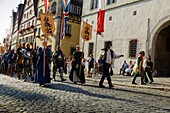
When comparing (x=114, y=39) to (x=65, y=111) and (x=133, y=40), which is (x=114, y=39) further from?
(x=65, y=111)

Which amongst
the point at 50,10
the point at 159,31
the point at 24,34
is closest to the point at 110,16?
the point at 159,31

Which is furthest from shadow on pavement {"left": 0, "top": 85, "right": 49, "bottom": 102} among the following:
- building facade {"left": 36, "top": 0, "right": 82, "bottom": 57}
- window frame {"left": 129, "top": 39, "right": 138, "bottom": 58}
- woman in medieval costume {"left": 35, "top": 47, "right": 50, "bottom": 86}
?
building facade {"left": 36, "top": 0, "right": 82, "bottom": 57}

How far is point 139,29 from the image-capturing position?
1947 centimetres

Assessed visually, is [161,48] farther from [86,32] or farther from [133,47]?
[86,32]

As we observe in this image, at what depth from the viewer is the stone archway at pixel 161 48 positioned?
18247mm

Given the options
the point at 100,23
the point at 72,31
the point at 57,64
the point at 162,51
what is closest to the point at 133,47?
the point at 162,51

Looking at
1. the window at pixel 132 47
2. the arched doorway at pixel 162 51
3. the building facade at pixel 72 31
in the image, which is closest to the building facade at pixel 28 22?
the building facade at pixel 72 31

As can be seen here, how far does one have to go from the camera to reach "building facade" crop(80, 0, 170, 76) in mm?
18250

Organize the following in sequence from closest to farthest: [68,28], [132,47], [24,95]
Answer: [24,95] < [132,47] < [68,28]

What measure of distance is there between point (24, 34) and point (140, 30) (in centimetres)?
2961

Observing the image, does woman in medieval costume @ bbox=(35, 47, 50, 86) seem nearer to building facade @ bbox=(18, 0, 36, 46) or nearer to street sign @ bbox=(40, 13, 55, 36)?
street sign @ bbox=(40, 13, 55, 36)

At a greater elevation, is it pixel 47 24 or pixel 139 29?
pixel 139 29

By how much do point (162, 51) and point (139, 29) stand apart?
99.6 inches

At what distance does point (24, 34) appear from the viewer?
1756 inches
